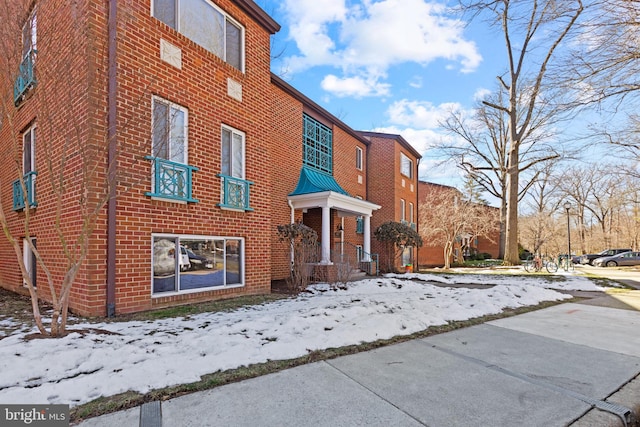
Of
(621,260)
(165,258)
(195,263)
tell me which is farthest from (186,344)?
(621,260)

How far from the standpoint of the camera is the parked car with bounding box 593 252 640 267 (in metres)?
28.0

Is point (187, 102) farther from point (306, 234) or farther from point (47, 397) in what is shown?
point (47, 397)

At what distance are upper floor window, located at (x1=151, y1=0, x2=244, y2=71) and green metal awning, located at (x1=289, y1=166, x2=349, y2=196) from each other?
473 cm

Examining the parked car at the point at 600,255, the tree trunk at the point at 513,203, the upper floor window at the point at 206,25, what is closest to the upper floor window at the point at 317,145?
the upper floor window at the point at 206,25

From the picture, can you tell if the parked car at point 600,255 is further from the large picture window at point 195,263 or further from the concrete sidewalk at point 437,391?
the large picture window at point 195,263

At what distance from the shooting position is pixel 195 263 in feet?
23.5

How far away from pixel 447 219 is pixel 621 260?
53.5ft

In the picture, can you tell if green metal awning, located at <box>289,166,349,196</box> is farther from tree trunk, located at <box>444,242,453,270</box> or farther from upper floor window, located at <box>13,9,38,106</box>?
tree trunk, located at <box>444,242,453,270</box>

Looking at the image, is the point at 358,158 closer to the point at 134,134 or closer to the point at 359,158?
the point at 359,158

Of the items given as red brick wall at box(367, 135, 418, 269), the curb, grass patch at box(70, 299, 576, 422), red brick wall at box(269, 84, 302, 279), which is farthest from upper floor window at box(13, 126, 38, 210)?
red brick wall at box(367, 135, 418, 269)

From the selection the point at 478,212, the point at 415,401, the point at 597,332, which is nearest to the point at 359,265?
the point at 597,332

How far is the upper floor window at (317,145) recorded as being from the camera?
539 inches

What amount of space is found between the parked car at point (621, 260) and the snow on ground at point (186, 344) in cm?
2902

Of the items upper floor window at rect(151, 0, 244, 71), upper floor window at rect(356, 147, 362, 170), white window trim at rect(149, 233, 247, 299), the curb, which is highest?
upper floor window at rect(151, 0, 244, 71)
